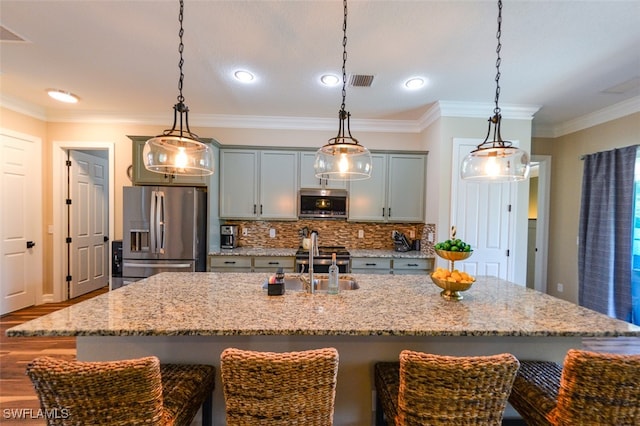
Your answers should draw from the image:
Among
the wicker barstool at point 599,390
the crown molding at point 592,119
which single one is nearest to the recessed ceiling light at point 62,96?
the wicker barstool at point 599,390

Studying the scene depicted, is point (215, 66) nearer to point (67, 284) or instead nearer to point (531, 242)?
point (67, 284)

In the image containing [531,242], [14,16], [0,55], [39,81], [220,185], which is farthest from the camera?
[531,242]

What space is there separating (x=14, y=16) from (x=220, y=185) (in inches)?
91.1

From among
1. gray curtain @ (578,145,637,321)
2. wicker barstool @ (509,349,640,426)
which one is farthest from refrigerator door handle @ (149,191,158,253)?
gray curtain @ (578,145,637,321)

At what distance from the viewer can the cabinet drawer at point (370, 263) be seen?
12.2 feet

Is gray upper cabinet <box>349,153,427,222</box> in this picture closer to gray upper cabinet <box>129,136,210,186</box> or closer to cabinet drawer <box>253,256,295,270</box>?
cabinet drawer <box>253,256,295,270</box>

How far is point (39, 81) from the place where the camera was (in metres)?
3.15

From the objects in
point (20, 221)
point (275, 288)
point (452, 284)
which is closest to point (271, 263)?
point (275, 288)

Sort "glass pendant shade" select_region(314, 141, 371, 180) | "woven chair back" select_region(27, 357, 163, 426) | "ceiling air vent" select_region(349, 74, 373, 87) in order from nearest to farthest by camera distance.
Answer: "woven chair back" select_region(27, 357, 163, 426)
"glass pendant shade" select_region(314, 141, 371, 180)
"ceiling air vent" select_region(349, 74, 373, 87)

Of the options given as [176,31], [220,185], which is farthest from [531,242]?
[176,31]

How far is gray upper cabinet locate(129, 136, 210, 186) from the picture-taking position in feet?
12.2

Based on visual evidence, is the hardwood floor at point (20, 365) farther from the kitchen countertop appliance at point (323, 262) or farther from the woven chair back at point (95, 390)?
the kitchen countertop appliance at point (323, 262)

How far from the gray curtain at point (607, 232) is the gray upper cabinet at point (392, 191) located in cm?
208

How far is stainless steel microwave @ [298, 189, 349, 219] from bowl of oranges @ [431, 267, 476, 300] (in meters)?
2.29
